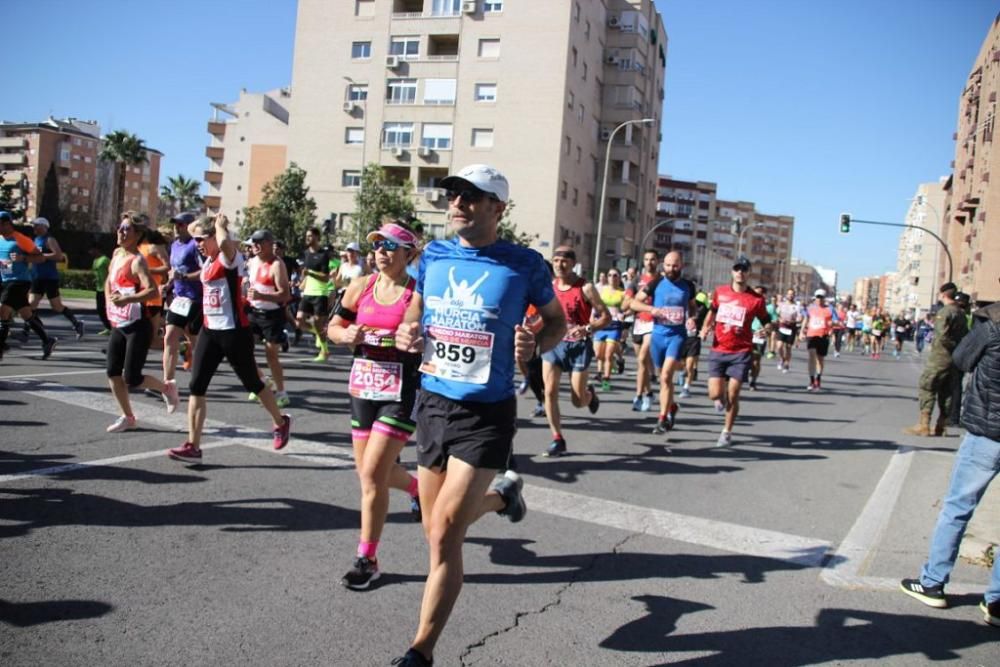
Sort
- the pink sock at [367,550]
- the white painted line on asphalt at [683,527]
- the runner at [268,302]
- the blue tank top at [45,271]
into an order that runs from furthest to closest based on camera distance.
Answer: the blue tank top at [45,271]
the runner at [268,302]
the white painted line on asphalt at [683,527]
the pink sock at [367,550]

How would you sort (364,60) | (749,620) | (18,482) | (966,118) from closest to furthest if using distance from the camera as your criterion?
1. (749,620)
2. (18,482)
3. (364,60)
4. (966,118)

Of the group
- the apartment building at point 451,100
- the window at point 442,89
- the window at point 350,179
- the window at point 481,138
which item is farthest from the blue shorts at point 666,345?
the window at point 350,179

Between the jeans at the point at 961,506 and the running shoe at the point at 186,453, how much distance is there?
5.25 m

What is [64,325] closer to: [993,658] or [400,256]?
[400,256]

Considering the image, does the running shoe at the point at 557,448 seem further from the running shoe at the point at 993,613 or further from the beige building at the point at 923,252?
the beige building at the point at 923,252

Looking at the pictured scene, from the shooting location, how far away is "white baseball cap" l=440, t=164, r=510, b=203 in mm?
3447

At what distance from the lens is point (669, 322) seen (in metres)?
9.73

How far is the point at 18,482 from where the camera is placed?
5.46m

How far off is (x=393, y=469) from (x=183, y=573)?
122 cm

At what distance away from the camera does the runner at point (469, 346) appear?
3.39 meters

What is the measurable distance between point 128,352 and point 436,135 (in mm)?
47319

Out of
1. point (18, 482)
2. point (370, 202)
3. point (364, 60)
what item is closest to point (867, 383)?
point (18, 482)

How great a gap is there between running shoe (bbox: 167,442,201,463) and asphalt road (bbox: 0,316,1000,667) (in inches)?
4.5

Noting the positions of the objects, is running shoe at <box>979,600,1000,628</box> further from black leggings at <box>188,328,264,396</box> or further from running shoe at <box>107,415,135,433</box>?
running shoe at <box>107,415,135,433</box>
